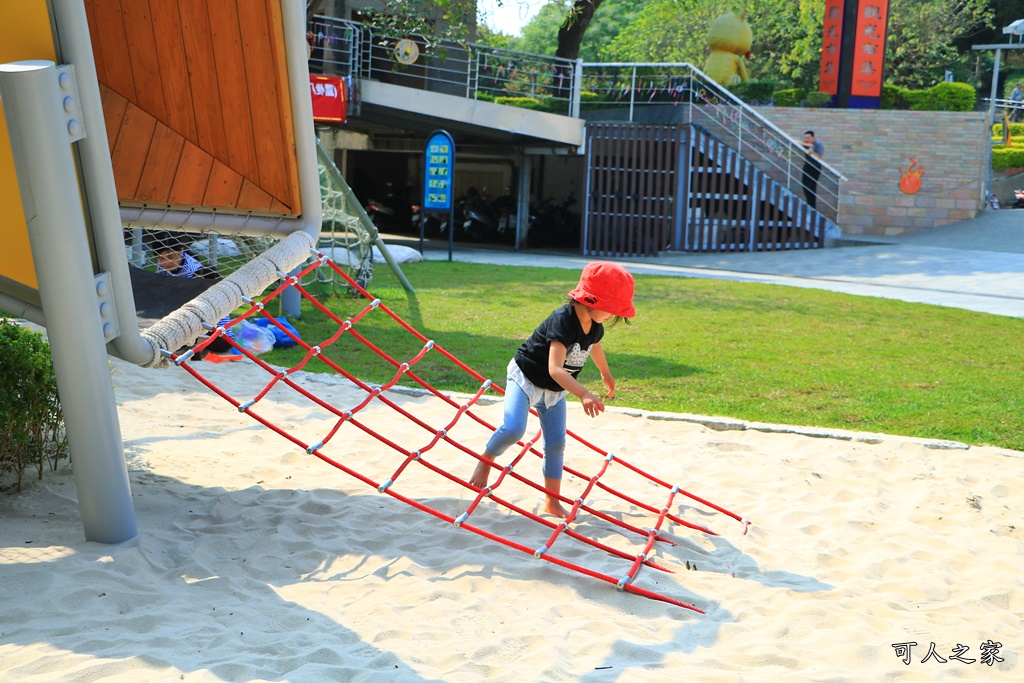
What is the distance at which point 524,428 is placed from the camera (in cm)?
432

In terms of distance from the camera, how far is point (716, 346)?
884cm

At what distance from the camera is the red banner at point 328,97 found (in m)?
16.7

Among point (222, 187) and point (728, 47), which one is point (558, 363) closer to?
point (222, 187)

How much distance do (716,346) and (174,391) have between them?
4.85 metres

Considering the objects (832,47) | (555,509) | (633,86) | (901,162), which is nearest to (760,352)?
(555,509)

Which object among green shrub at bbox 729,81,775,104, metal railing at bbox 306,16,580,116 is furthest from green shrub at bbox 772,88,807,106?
metal railing at bbox 306,16,580,116

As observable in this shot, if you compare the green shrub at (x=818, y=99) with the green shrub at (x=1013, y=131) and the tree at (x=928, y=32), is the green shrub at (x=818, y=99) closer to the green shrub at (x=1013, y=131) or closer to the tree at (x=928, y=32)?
the green shrub at (x=1013, y=131)

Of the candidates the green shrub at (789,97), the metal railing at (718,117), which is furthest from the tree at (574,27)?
the green shrub at (789,97)

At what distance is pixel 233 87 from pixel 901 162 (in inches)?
750

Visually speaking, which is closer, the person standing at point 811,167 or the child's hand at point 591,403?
the child's hand at point 591,403

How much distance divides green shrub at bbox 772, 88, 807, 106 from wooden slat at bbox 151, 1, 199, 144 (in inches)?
807

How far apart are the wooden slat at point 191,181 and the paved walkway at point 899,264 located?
9.50 m

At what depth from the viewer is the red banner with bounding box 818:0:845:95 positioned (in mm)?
22031

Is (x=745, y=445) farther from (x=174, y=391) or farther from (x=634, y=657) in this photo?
(x=174, y=391)
